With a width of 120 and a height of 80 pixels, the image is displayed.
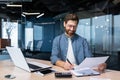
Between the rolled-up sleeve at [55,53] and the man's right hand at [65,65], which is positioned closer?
the man's right hand at [65,65]

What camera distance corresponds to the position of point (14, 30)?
22.2 feet

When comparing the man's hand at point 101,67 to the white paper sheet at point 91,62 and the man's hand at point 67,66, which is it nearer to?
the white paper sheet at point 91,62

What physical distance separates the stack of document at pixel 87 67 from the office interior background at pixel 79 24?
4845 mm

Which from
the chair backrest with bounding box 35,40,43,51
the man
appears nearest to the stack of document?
the man

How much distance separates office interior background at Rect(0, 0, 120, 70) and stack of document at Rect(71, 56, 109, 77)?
485cm

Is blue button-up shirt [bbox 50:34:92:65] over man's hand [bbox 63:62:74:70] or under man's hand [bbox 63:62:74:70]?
over

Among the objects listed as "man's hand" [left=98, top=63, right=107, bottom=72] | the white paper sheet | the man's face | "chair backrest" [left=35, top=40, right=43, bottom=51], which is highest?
the man's face

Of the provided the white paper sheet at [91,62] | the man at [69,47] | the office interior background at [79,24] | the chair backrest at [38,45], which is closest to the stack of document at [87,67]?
the white paper sheet at [91,62]

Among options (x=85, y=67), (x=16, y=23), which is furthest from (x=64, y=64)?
(x=16, y=23)

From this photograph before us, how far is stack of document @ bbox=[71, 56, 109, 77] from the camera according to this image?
222 centimetres

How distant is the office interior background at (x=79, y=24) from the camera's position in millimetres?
7348

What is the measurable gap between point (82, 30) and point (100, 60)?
17.6 ft

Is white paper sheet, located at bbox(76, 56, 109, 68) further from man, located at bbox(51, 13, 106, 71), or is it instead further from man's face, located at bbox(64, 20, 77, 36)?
man's face, located at bbox(64, 20, 77, 36)

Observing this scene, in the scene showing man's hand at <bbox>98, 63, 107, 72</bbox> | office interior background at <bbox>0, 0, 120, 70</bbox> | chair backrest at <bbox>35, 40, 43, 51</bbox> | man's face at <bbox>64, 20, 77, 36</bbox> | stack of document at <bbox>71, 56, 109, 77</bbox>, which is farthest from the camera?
chair backrest at <bbox>35, 40, 43, 51</bbox>
